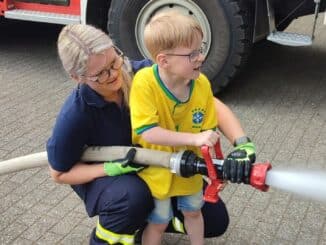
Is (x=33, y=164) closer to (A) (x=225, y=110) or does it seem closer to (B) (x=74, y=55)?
(B) (x=74, y=55)

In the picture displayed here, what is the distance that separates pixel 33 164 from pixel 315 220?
5.27ft

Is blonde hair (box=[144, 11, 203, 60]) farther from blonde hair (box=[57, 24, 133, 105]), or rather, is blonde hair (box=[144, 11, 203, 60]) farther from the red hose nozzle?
the red hose nozzle

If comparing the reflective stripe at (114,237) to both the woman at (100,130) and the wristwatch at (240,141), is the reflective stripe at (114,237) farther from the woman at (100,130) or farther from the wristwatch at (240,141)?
the wristwatch at (240,141)

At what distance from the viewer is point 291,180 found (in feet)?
7.06

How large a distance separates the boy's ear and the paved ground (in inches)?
44.9

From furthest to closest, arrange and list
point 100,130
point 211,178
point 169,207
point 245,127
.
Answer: point 245,127, point 169,207, point 100,130, point 211,178

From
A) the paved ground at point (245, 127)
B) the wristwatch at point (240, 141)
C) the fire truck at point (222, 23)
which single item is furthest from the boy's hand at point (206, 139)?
the fire truck at point (222, 23)

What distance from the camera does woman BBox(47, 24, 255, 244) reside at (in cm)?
225

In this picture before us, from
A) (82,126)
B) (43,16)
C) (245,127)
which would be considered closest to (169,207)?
(82,126)

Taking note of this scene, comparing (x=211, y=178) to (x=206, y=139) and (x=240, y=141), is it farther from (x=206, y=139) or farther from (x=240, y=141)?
(x=240, y=141)

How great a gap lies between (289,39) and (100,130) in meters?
2.52

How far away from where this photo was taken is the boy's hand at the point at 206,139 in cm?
218

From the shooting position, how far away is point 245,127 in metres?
4.33

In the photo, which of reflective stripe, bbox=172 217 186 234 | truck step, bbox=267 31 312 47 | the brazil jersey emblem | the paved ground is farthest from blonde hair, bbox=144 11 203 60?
truck step, bbox=267 31 312 47
